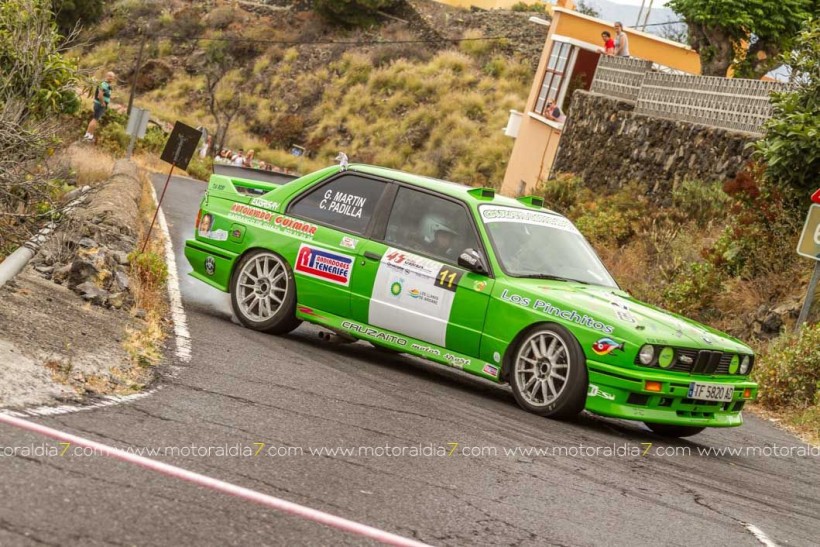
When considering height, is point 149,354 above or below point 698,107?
below

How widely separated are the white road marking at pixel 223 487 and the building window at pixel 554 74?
30.5 m

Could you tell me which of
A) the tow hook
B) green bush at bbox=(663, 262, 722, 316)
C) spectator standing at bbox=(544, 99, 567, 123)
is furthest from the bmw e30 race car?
spectator standing at bbox=(544, 99, 567, 123)

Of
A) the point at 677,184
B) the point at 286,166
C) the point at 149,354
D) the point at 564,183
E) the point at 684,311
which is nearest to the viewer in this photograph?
the point at 149,354

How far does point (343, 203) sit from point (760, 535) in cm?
527

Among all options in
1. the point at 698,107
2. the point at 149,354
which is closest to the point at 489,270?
the point at 149,354

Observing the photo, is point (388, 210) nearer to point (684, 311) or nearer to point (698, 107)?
point (684, 311)

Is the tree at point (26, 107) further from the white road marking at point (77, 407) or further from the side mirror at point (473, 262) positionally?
the white road marking at point (77, 407)

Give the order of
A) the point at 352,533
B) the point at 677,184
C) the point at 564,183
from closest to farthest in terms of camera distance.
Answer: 1. the point at 352,533
2. the point at 677,184
3. the point at 564,183

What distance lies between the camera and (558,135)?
1268 inches

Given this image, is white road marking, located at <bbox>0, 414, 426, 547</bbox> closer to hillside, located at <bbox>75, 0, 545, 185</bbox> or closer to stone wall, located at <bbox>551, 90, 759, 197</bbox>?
stone wall, located at <bbox>551, 90, 759, 197</bbox>

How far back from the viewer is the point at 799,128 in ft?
50.5

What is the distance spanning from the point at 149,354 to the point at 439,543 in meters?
3.83

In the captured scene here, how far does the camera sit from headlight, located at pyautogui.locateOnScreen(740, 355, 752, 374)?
9.30m

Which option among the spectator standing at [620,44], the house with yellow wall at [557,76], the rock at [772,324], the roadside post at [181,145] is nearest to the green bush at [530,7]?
the house with yellow wall at [557,76]
